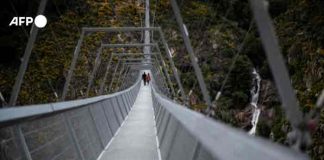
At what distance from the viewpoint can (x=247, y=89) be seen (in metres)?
21.9

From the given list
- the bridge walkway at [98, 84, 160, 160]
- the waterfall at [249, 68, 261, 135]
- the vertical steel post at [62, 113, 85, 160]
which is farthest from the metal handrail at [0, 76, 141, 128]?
the waterfall at [249, 68, 261, 135]

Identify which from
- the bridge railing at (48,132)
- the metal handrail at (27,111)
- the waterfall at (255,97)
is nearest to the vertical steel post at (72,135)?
the bridge railing at (48,132)

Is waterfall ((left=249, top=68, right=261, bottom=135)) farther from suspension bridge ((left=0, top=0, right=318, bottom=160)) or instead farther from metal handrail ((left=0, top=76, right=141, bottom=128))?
metal handrail ((left=0, top=76, right=141, bottom=128))

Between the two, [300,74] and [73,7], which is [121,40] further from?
[300,74]

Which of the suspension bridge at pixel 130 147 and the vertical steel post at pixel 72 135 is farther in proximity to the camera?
the vertical steel post at pixel 72 135

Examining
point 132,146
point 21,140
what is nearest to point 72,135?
point 21,140

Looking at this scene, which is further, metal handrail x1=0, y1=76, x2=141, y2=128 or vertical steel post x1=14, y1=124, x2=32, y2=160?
vertical steel post x1=14, y1=124, x2=32, y2=160

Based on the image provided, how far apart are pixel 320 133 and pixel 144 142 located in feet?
8.45

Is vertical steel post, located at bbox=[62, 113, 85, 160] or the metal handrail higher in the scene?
the metal handrail

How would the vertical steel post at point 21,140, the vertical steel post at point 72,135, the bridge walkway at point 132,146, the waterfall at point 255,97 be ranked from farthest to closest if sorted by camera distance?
the waterfall at point 255,97, the bridge walkway at point 132,146, the vertical steel post at point 72,135, the vertical steel post at point 21,140

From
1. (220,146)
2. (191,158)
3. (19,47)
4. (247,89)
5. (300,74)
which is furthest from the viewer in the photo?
(247,89)

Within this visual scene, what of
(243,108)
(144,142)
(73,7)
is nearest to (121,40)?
(73,7)

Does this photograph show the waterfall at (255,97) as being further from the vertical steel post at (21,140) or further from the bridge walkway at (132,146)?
the vertical steel post at (21,140)

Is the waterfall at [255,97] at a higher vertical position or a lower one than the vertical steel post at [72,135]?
lower
